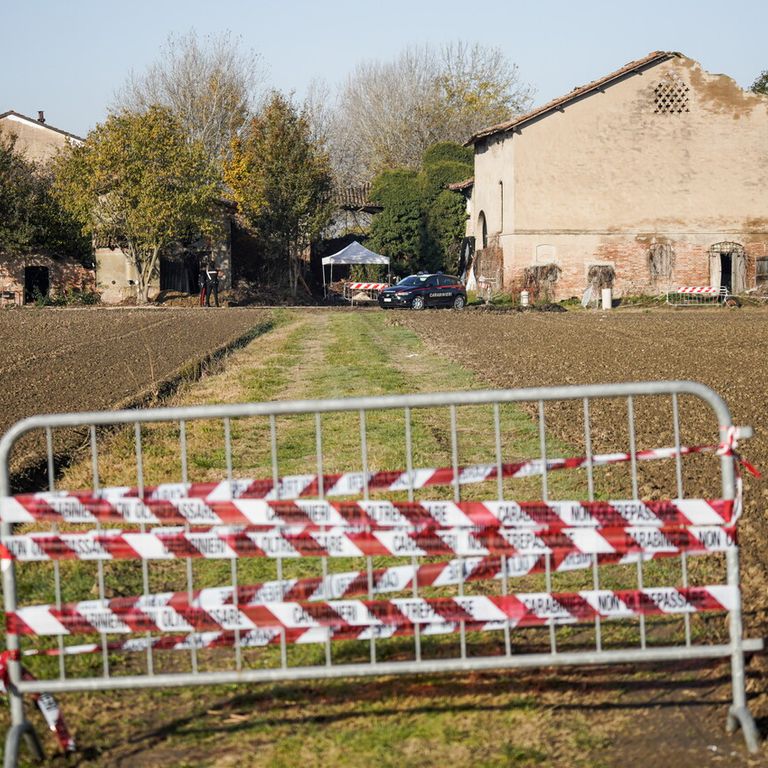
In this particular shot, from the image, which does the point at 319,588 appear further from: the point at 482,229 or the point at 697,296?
the point at 482,229

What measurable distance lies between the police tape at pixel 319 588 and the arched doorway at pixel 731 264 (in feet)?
147

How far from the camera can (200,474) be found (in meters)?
9.74

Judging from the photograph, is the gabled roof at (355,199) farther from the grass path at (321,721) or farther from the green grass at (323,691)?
the grass path at (321,721)

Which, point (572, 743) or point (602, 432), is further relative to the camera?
point (602, 432)

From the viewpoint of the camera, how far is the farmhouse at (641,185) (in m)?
46.5

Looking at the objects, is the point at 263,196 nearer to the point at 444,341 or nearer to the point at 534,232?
the point at 534,232

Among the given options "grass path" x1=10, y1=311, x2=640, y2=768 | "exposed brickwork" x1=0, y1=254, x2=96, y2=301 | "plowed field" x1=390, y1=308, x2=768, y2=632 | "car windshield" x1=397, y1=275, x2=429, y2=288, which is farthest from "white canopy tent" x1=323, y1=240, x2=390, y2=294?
"grass path" x1=10, y1=311, x2=640, y2=768

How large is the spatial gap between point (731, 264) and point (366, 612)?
4588cm

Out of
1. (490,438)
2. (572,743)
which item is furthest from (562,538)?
(490,438)

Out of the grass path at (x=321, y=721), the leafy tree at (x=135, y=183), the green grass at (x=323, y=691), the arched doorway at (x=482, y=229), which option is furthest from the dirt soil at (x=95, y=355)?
the arched doorway at (x=482, y=229)

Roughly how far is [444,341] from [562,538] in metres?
21.7

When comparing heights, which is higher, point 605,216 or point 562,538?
point 605,216

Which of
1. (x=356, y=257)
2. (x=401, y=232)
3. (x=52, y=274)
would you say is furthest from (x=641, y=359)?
(x=401, y=232)

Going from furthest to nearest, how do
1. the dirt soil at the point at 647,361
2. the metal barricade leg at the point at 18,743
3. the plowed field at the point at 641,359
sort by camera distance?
the plowed field at the point at 641,359 → the dirt soil at the point at 647,361 → the metal barricade leg at the point at 18,743
